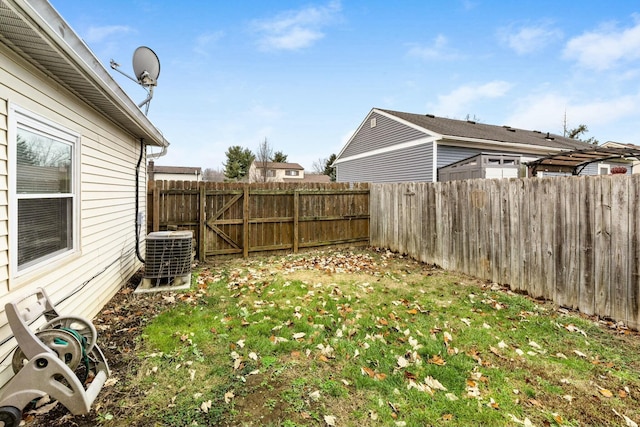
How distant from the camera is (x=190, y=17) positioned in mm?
9008

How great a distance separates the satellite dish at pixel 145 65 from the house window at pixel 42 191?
119 inches

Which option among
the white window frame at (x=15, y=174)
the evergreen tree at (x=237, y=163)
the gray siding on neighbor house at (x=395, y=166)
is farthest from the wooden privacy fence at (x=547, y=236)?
the evergreen tree at (x=237, y=163)

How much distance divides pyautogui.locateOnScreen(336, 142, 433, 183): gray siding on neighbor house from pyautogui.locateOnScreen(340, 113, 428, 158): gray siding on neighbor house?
1.62 ft

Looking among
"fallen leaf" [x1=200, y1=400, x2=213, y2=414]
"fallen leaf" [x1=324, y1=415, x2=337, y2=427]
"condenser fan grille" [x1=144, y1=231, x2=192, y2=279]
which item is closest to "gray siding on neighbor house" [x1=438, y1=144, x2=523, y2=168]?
"condenser fan grille" [x1=144, y1=231, x2=192, y2=279]

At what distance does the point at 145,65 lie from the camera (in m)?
5.70

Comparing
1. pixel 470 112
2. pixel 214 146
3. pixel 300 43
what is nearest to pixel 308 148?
pixel 214 146

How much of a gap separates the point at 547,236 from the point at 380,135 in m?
11.7

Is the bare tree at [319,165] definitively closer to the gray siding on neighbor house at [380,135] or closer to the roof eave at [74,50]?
the gray siding on neighbor house at [380,135]

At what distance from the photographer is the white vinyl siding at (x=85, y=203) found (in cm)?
217

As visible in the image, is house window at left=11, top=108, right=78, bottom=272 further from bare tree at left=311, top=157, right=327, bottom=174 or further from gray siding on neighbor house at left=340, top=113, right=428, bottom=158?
bare tree at left=311, top=157, right=327, bottom=174

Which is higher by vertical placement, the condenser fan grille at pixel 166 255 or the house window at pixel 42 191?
the house window at pixel 42 191

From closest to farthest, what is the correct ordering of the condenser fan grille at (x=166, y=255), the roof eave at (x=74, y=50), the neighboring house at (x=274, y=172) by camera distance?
the roof eave at (x=74, y=50), the condenser fan grille at (x=166, y=255), the neighboring house at (x=274, y=172)

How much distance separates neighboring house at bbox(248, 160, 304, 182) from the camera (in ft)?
132

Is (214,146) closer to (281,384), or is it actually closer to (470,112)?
(470,112)
